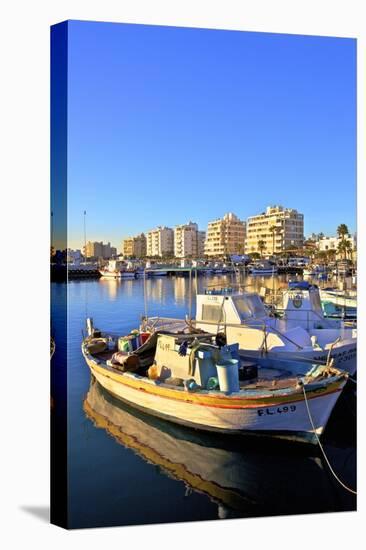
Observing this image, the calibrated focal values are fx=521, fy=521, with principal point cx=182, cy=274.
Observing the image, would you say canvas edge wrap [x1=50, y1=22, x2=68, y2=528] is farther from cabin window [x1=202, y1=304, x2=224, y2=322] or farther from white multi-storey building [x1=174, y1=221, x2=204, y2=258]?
white multi-storey building [x1=174, y1=221, x2=204, y2=258]

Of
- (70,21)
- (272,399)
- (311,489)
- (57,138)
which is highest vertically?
(70,21)

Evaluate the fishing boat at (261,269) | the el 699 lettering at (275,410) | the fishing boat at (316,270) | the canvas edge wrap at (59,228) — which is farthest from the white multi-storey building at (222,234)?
the canvas edge wrap at (59,228)

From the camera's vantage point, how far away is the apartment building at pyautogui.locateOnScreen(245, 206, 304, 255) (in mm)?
31891

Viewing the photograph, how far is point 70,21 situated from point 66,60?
1.24 ft

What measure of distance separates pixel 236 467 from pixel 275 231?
1153 inches

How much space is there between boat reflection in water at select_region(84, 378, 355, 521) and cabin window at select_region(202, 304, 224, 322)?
7.79 ft

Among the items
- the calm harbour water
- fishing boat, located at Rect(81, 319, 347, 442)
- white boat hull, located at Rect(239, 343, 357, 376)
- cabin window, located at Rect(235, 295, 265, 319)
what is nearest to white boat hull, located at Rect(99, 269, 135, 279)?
cabin window, located at Rect(235, 295, 265, 319)

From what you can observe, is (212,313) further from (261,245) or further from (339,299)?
(261,245)

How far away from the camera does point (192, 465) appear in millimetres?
6113

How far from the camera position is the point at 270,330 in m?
8.84

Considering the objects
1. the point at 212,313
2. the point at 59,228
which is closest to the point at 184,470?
the point at 59,228

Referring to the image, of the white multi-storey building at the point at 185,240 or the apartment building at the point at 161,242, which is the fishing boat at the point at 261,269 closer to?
the white multi-storey building at the point at 185,240

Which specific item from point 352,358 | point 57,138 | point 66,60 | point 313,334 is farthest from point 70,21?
point 313,334

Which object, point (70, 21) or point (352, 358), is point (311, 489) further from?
point (70, 21)
